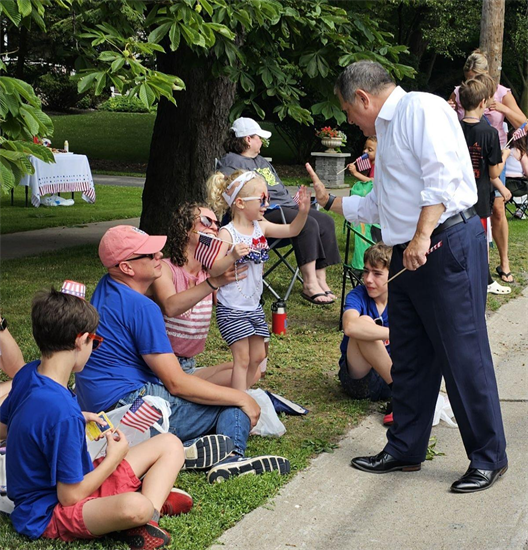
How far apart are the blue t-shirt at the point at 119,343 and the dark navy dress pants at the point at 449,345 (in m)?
1.13

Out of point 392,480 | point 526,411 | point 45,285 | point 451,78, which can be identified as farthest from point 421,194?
point 451,78

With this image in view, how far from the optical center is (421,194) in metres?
3.65

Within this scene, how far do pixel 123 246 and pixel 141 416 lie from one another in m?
0.81

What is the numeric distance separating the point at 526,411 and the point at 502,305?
9.63ft

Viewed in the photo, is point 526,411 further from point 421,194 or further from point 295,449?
point 421,194

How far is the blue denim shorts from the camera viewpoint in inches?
203

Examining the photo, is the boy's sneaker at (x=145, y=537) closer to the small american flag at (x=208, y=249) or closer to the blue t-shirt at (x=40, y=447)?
the blue t-shirt at (x=40, y=447)

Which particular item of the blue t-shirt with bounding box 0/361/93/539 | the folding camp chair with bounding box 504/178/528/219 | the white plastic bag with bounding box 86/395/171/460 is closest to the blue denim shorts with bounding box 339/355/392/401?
the white plastic bag with bounding box 86/395/171/460

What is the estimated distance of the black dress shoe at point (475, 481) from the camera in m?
3.96

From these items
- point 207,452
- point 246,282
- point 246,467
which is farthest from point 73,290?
point 246,282

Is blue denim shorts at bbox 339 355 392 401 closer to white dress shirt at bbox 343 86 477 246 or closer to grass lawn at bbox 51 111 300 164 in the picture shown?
white dress shirt at bbox 343 86 477 246

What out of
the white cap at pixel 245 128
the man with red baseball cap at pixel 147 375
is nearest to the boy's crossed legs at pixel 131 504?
the man with red baseball cap at pixel 147 375

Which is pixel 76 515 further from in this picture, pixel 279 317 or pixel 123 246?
pixel 279 317

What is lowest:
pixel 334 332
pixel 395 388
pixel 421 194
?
pixel 334 332
